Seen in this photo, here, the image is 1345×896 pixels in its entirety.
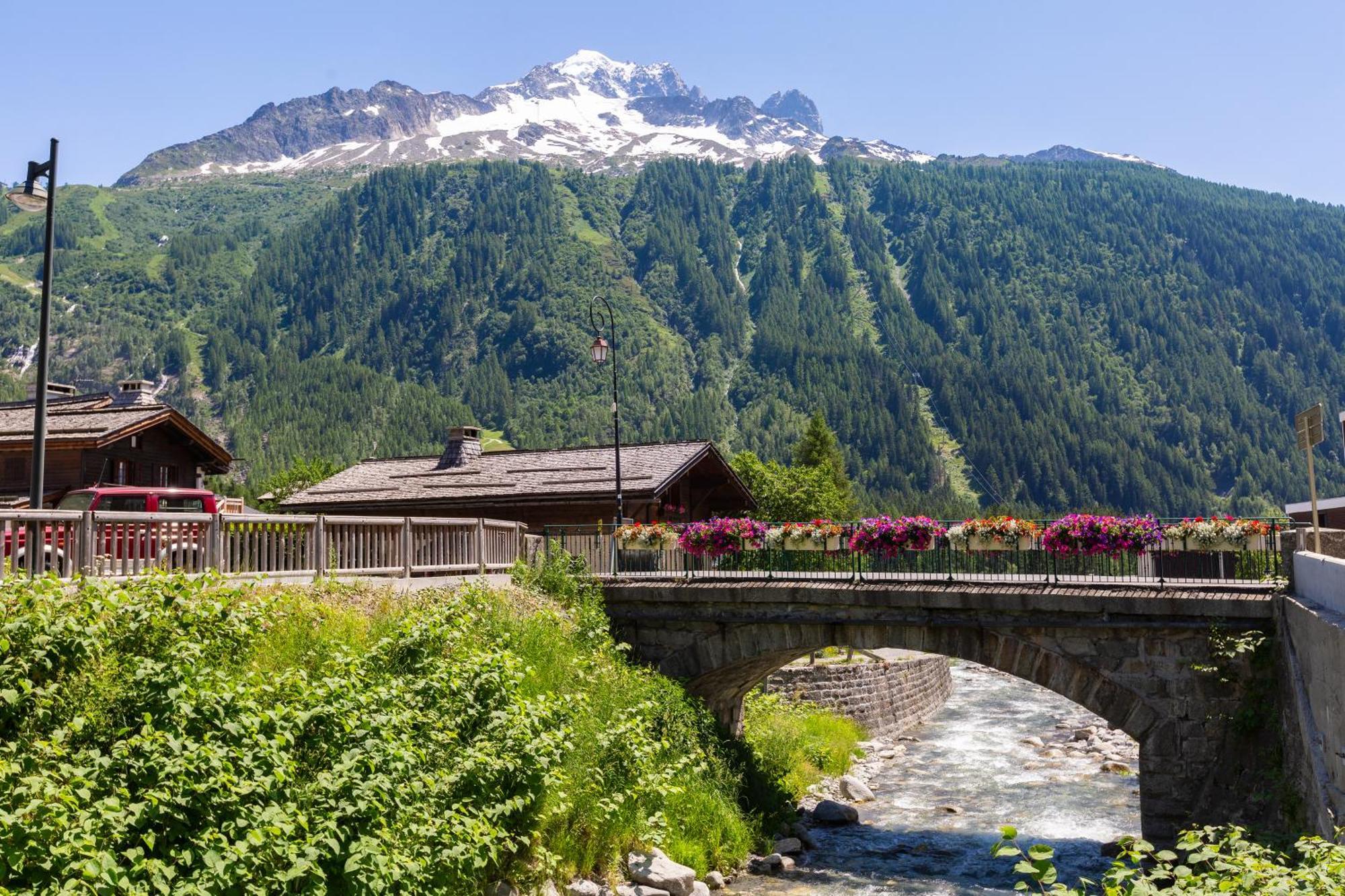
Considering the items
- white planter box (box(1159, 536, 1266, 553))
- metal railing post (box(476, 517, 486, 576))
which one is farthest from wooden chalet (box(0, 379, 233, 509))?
white planter box (box(1159, 536, 1266, 553))

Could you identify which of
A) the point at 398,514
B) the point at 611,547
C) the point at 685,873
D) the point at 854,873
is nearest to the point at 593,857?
the point at 685,873

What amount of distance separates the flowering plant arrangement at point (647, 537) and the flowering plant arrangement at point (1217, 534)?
11.5m

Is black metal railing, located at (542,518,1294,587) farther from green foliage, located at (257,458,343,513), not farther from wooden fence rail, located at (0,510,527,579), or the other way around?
green foliage, located at (257,458,343,513)

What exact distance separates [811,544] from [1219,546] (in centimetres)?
884

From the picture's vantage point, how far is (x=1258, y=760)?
65.8 feet

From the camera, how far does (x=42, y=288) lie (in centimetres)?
1692

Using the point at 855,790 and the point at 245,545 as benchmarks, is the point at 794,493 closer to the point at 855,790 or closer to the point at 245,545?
the point at 855,790

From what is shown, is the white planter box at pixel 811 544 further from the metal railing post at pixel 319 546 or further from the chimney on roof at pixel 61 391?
the chimney on roof at pixel 61 391

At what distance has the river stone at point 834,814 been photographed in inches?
1033

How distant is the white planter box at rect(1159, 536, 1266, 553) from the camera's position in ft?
71.1

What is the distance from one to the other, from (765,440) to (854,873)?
584 feet

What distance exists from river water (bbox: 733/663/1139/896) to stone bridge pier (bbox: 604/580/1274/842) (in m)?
2.91

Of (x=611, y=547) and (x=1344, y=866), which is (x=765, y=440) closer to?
(x=611, y=547)

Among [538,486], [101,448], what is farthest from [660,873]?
[101,448]
